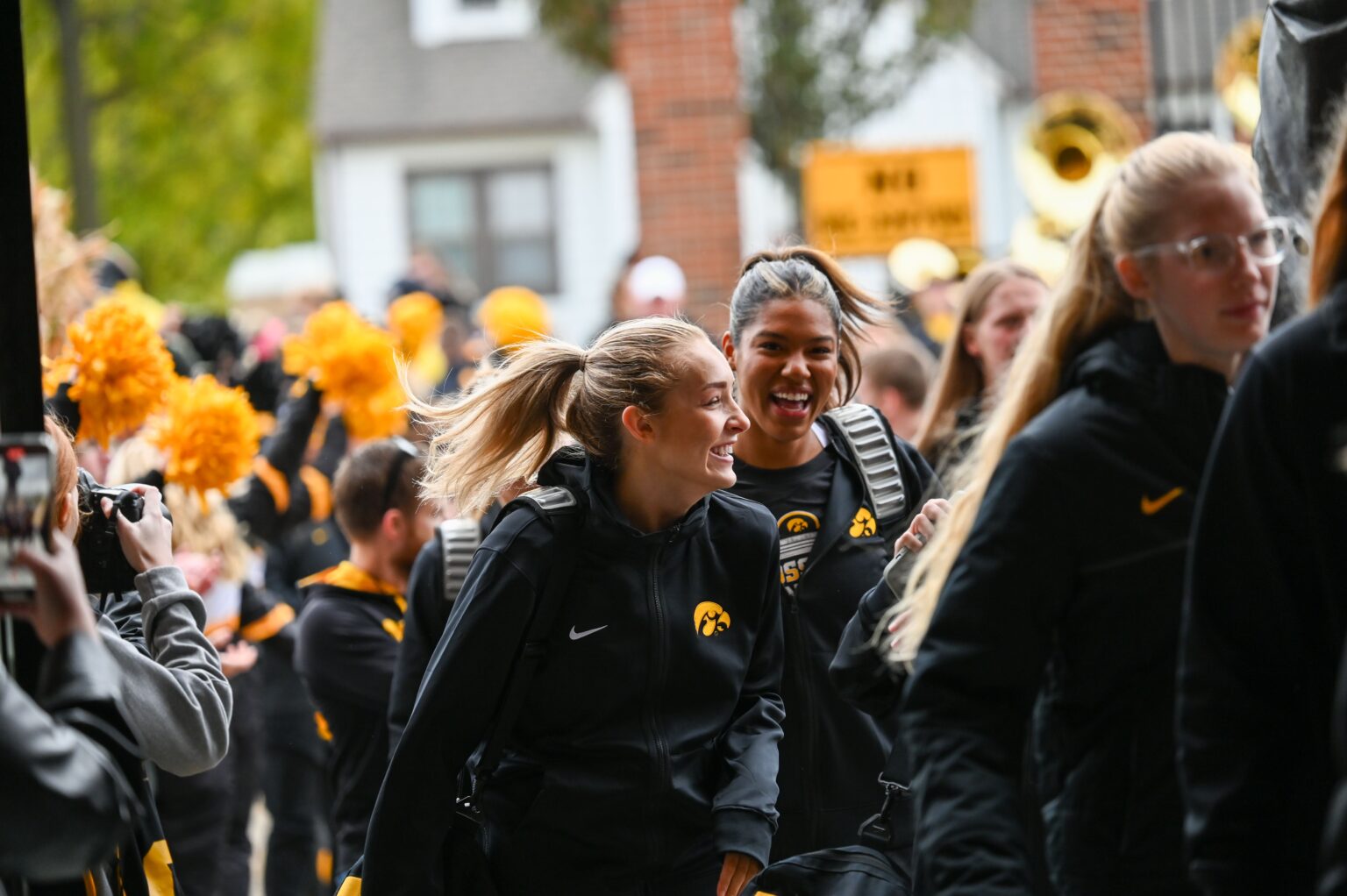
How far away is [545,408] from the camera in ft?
14.7

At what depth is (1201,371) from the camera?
323 centimetres

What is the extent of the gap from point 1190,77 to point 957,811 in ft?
40.3

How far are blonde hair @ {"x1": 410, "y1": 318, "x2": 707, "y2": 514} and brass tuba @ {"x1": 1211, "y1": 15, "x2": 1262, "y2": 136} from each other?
7.89 meters

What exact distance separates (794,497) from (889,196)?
7.59 metres

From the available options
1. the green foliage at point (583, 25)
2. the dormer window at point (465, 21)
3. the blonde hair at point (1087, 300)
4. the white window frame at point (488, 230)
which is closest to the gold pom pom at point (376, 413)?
the blonde hair at point (1087, 300)

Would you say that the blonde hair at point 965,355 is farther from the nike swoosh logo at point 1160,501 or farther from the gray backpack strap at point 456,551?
the nike swoosh logo at point 1160,501

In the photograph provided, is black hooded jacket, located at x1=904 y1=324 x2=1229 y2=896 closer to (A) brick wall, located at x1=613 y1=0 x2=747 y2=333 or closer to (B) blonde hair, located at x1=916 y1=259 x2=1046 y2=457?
(B) blonde hair, located at x1=916 y1=259 x2=1046 y2=457

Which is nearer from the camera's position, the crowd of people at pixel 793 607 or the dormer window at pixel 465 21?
the crowd of people at pixel 793 607

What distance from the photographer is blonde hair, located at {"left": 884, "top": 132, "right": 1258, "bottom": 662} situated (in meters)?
3.34

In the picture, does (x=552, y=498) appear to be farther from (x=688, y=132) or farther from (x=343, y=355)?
(x=688, y=132)

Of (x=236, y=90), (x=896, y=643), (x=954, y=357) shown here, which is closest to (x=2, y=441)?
(x=896, y=643)

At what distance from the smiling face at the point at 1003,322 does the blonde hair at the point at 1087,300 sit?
2.84 metres

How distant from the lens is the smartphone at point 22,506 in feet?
9.21

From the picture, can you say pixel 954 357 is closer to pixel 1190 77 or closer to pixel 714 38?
pixel 714 38
